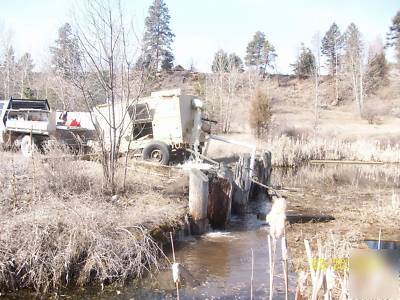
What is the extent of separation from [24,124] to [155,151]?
4590 millimetres

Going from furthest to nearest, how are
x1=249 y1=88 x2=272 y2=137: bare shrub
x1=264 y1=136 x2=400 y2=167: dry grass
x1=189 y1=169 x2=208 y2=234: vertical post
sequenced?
x1=249 y1=88 x2=272 y2=137: bare shrub < x1=264 y1=136 x2=400 y2=167: dry grass < x1=189 y1=169 x2=208 y2=234: vertical post

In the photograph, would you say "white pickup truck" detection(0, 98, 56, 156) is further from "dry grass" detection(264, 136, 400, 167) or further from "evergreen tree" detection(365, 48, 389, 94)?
"evergreen tree" detection(365, 48, 389, 94)

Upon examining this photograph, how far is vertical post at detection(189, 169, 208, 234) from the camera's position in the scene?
415 inches

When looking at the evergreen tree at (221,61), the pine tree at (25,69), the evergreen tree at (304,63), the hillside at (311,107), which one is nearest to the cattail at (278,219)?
Answer: the hillside at (311,107)

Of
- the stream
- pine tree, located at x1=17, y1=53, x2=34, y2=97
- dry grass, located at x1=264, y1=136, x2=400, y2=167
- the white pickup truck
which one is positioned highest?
pine tree, located at x1=17, y1=53, x2=34, y2=97

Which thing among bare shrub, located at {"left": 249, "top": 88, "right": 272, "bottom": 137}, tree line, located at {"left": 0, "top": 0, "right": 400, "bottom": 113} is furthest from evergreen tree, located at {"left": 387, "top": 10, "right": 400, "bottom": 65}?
bare shrub, located at {"left": 249, "top": 88, "right": 272, "bottom": 137}

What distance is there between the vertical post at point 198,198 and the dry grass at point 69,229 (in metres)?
0.38

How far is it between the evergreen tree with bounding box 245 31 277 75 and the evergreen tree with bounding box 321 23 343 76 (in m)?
8.32

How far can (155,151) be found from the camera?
15.5 meters

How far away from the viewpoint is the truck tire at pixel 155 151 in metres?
15.4

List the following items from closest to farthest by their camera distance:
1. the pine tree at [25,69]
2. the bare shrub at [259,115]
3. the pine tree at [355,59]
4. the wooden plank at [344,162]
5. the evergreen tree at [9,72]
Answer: the wooden plank at [344,162], the bare shrub at [259,115], the evergreen tree at [9,72], the pine tree at [25,69], the pine tree at [355,59]

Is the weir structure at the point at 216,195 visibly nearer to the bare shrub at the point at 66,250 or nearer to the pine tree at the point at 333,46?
the bare shrub at the point at 66,250

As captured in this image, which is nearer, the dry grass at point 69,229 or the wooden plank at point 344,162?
the dry grass at point 69,229

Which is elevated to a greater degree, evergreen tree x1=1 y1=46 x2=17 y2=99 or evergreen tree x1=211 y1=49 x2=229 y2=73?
evergreen tree x1=211 y1=49 x2=229 y2=73
